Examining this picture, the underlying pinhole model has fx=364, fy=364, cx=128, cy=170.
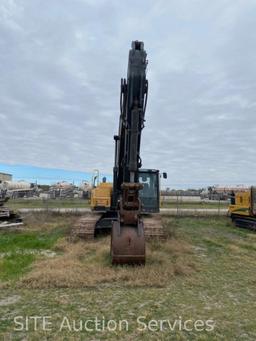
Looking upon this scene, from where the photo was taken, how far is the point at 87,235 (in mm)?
12070

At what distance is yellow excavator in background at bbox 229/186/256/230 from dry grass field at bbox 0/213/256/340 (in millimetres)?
8478

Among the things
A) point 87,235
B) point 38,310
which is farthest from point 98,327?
point 87,235

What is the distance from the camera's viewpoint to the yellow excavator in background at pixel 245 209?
1845 centimetres

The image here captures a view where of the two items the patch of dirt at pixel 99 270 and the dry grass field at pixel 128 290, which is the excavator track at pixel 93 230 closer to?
the dry grass field at pixel 128 290

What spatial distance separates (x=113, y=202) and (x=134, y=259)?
20.4 feet

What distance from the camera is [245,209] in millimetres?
19219

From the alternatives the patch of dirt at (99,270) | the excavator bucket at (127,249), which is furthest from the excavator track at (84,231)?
the excavator bucket at (127,249)

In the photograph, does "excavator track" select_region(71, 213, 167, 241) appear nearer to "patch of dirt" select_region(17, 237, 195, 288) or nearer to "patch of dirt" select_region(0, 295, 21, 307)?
"patch of dirt" select_region(17, 237, 195, 288)

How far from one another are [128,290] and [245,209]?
555 inches

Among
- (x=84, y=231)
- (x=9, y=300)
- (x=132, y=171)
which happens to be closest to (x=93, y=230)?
(x=84, y=231)

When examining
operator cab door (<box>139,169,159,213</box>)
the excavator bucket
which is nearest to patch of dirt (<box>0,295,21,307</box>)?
the excavator bucket

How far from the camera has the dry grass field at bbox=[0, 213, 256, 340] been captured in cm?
471

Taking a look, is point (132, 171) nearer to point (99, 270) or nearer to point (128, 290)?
point (99, 270)

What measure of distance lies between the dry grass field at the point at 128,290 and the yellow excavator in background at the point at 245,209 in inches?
334
